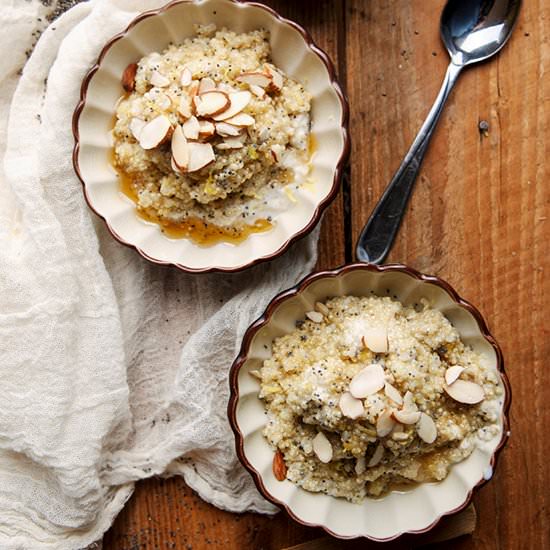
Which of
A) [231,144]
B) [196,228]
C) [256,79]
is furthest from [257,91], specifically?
[196,228]

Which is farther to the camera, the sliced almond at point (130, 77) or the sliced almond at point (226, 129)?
the sliced almond at point (130, 77)

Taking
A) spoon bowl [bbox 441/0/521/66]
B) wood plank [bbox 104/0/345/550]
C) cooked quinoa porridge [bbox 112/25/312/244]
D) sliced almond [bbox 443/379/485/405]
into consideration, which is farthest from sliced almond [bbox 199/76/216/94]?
sliced almond [bbox 443/379/485/405]

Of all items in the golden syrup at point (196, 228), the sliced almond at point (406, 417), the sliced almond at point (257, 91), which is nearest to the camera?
the sliced almond at point (406, 417)

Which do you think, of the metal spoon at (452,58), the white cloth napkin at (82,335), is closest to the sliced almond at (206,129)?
the white cloth napkin at (82,335)

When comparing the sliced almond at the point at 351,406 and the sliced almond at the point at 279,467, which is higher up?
the sliced almond at the point at 351,406

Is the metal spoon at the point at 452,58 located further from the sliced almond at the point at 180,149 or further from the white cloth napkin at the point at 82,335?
the sliced almond at the point at 180,149

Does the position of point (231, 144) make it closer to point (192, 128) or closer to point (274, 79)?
point (192, 128)

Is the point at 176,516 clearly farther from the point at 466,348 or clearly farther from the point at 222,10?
the point at 222,10

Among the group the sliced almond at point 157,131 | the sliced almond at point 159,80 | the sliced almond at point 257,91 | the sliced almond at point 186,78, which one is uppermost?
the sliced almond at point 186,78
